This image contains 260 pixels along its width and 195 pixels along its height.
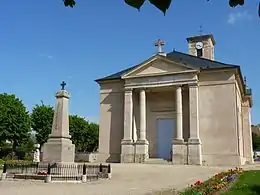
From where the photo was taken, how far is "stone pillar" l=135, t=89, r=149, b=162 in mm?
32531

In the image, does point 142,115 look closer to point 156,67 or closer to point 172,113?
point 172,113

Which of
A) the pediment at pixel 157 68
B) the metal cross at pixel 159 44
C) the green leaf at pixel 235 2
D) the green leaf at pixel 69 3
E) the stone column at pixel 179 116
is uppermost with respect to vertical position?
the metal cross at pixel 159 44

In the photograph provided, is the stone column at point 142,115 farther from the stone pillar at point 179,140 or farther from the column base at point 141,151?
the stone pillar at point 179,140

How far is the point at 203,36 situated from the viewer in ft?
153

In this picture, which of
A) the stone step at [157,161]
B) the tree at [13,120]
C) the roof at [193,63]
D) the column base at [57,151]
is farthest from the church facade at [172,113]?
the column base at [57,151]

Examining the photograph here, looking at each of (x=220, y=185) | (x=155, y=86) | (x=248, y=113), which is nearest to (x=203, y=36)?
(x=248, y=113)

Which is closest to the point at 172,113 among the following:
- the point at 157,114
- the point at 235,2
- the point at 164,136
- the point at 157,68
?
the point at 157,114

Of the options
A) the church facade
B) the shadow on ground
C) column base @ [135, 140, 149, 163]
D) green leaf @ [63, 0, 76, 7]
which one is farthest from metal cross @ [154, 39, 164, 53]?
green leaf @ [63, 0, 76, 7]

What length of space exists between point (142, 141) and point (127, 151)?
1889 millimetres

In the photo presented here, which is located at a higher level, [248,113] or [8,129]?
[248,113]

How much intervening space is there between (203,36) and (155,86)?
17285 mm

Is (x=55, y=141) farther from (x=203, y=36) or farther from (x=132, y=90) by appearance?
(x=203, y=36)

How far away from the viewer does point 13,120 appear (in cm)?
4103

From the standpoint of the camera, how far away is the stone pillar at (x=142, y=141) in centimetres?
3253
